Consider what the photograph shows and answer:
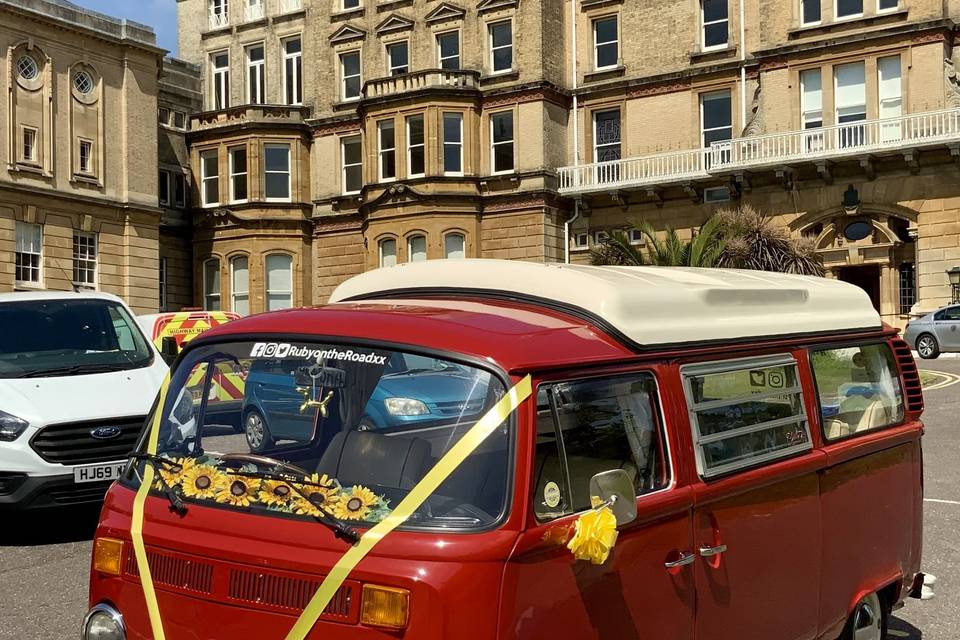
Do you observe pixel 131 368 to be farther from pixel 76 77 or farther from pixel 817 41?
pixel 76 77

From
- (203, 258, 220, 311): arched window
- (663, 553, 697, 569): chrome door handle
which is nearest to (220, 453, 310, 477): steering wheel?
(663, 553, 697, 569): chrome door handle

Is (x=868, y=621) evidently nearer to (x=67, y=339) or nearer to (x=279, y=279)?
(x=67, y=339)

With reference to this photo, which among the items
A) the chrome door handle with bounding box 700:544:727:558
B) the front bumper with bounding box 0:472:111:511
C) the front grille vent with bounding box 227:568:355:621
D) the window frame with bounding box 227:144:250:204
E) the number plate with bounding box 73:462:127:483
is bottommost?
the front bumper with bounding box 0:472:111:511

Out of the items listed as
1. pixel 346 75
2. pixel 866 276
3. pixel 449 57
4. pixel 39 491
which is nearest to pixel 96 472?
pixel 39 491

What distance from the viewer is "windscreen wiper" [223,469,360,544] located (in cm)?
287

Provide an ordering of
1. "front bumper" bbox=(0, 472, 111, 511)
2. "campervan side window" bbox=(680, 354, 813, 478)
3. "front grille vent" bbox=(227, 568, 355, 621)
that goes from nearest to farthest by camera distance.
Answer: "front grille vent" bbox=(227, 568, 355, 621) < "campervan side window" bbox=(680, 354, 813, 478) < "front bumper" bbox=(0, 472, 111, 511)

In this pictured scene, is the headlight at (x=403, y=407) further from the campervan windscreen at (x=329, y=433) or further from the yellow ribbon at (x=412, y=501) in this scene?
the yellow ribbon at (x=412, y=501)

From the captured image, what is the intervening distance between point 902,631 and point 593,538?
3.83 meters

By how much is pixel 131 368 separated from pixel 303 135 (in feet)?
95.5

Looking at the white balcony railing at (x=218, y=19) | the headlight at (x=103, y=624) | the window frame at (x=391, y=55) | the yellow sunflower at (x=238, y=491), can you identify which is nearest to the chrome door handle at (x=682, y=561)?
the yellow sunflower at (x=238, y=491)

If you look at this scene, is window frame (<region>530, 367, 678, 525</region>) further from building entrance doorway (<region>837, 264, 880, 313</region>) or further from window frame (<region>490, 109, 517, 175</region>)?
window frame (<region>490, 109, 517, 175</region>)

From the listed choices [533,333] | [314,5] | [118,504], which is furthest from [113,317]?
[314,5]

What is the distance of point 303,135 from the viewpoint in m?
36.7

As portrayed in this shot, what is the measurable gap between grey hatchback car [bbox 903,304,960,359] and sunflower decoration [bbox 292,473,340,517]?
24.8m
